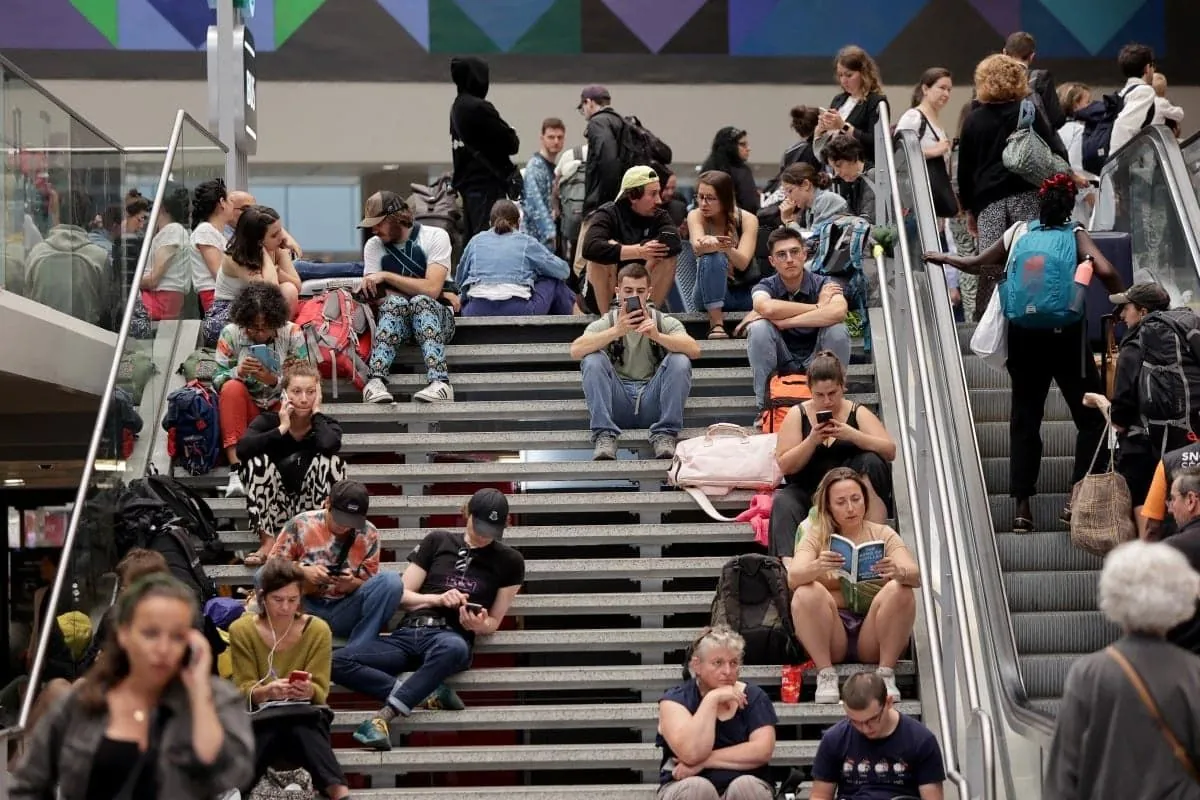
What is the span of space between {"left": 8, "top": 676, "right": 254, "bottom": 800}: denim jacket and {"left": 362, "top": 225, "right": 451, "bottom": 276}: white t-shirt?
6603mm

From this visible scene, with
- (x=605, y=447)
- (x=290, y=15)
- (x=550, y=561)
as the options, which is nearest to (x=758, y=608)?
(x=550, y=561)

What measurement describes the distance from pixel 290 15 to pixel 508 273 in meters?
8.67

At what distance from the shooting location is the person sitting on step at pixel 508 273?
12219 mm

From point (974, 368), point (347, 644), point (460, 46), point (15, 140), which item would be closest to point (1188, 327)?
point (974, 368)

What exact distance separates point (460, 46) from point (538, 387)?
9431 millimetres

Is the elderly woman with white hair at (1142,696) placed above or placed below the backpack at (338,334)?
below

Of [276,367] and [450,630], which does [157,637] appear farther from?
[276,367]

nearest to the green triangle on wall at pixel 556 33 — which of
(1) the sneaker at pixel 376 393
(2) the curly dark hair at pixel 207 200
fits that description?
(2) the curly dark hair at pixel 207 200

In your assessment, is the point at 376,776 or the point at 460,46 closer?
the point at 376,776

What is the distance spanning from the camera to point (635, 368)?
1082 centimetres

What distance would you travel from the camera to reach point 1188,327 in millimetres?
8664

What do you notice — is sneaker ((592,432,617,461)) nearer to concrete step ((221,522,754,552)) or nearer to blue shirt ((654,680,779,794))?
concrete step ((221,522,754,552))

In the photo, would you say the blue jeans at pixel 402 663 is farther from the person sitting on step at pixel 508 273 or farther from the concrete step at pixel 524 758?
the person sitting on step at pixel 508 273

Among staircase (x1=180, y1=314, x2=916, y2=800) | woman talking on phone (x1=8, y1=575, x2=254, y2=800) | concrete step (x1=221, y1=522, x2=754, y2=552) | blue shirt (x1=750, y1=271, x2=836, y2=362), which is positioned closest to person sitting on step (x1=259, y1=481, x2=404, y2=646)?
staircase (x1=180, y1=314, x2=916, y2=800)
